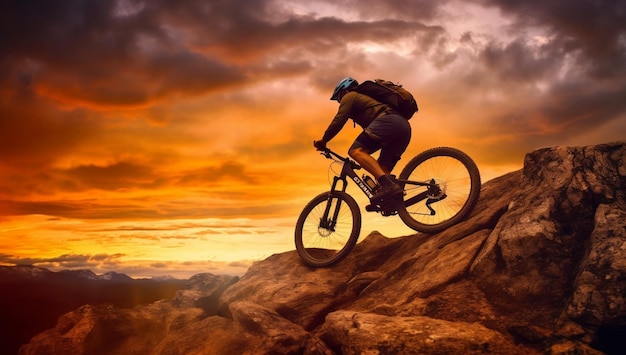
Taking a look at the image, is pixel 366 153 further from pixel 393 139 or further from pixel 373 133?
pixel 393 139

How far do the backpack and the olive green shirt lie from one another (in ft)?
0.43

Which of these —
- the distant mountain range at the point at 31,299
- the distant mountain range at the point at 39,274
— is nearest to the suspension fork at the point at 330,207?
the distant mountain range at the point at 39,274

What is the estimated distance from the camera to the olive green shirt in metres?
9.62

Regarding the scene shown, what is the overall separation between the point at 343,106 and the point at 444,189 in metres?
3.08

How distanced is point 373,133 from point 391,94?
105 centimetres

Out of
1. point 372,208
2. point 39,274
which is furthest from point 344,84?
point 39,274

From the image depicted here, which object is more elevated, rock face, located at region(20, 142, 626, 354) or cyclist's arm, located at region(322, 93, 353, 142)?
cyclist's arm, located at region(322, 93, 353, 142)

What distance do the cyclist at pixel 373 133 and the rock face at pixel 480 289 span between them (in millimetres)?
1880

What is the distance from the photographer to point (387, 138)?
30.9 ft

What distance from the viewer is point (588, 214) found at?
6965 millimetres

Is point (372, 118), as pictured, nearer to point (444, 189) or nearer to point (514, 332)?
point (444, 189)

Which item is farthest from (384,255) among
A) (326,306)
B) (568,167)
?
(568,167)

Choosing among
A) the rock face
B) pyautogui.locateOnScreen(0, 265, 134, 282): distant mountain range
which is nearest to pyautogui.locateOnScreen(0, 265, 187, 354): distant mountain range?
pyautogui.locateOnScreen(0, 265, 134, 282): distant mountain range

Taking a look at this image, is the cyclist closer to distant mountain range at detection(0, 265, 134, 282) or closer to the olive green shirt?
the olive green shirt
